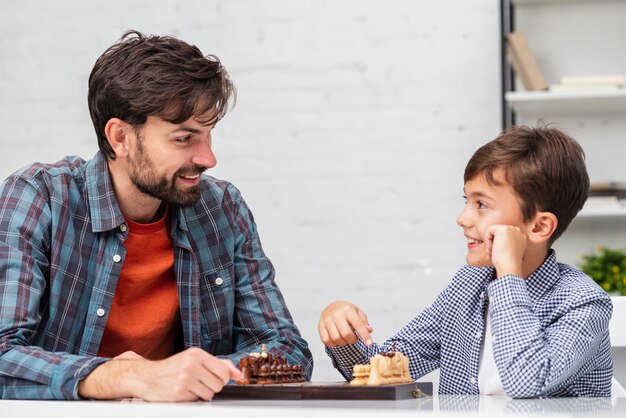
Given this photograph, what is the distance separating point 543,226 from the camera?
5.45 feet

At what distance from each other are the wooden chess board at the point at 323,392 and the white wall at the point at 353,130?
212cm

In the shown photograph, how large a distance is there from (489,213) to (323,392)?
59 cm

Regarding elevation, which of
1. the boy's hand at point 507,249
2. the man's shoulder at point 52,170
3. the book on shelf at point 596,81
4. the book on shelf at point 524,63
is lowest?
the boy's hand at point 507,249

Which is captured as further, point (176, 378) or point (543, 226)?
point (543, 226)

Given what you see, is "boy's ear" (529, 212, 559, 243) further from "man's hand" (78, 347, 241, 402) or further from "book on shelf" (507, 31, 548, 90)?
"book on shelf" (507, 31, 548, 90)

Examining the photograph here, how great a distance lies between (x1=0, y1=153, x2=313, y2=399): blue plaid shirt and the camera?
4.99 feet


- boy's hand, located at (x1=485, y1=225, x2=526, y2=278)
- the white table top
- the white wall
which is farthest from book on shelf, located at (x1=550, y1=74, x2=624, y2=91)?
the white table top

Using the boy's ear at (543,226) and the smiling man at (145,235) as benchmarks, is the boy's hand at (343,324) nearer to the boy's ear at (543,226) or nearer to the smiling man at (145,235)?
the smiling man at (145,235)

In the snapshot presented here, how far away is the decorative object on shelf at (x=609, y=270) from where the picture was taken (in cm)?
297

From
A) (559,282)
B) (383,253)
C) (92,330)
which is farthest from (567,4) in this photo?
(92,330)

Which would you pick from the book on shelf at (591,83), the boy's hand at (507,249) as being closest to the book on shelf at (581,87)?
the book on shelf at (591,83)

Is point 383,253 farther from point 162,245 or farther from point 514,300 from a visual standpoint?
point 514,300

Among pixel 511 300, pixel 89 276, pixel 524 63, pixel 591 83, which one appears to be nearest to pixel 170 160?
pixel 89 276

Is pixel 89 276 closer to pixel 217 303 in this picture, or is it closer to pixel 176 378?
pixel 217 303
